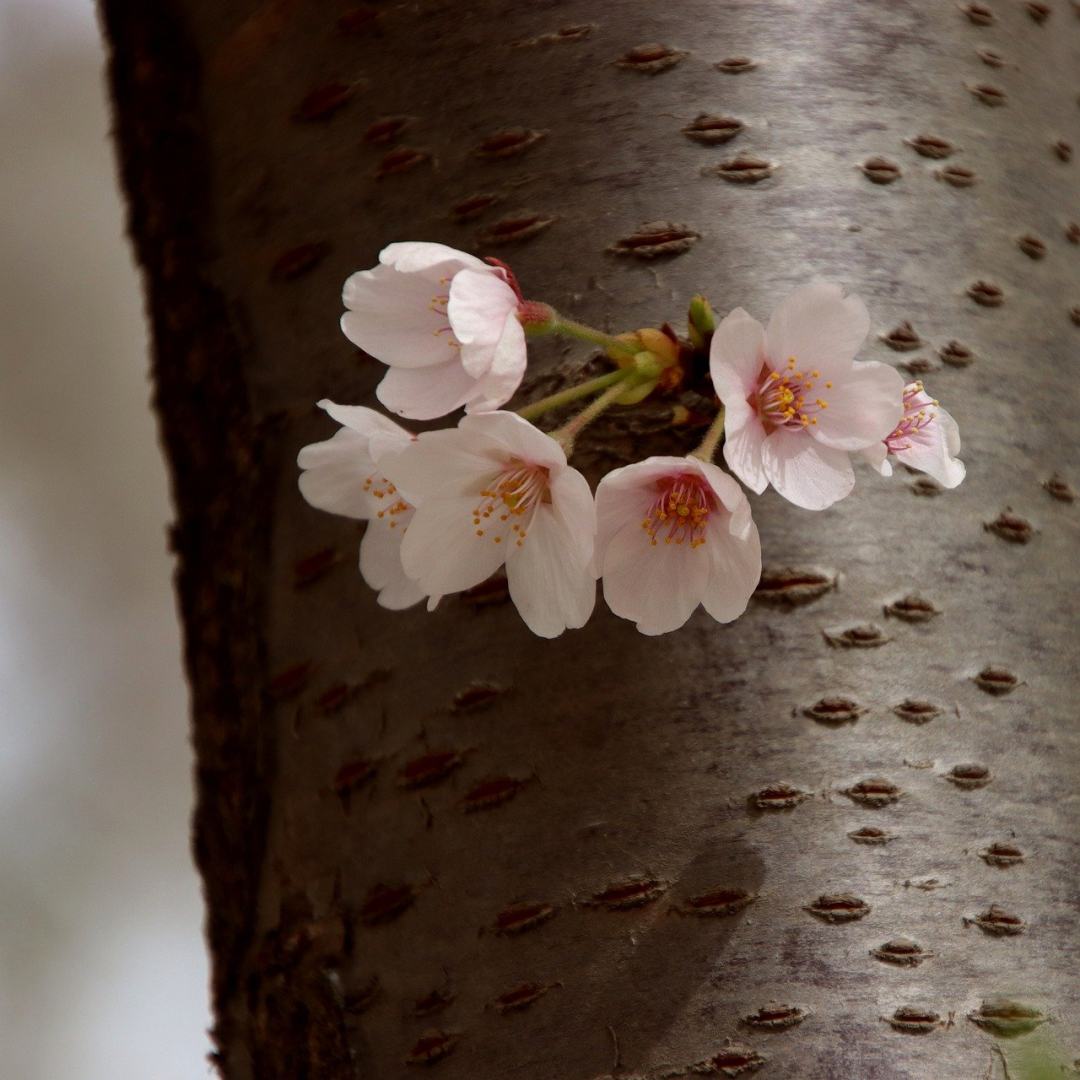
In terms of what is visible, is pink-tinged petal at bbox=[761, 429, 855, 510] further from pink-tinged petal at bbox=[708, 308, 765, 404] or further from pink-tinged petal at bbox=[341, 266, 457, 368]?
pink-tinged petal at bbox=[341, 266, 457, 368]

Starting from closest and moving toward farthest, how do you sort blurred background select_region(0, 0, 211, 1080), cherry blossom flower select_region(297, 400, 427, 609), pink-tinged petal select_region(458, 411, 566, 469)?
1. pink-tinged petal select_region(458, 411, 566, 469)
2. cherry blossom flower select_region(297, 400, 427, 609)
3. blurred background select_region(0, 0, 211, 1080)

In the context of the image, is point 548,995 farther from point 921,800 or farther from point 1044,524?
point 1044,524

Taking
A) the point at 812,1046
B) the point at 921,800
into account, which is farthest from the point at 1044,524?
the point at 812,1046

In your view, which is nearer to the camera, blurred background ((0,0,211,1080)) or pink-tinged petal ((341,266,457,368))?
pink-tinged petal ((341,266,457,368))

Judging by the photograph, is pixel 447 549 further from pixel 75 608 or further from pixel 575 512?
pixel 75 608

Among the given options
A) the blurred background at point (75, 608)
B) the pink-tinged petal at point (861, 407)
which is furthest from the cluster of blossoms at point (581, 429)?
the blurred background at point (75, 608)

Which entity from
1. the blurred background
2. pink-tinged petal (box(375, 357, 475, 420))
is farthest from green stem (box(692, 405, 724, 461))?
the blurred background

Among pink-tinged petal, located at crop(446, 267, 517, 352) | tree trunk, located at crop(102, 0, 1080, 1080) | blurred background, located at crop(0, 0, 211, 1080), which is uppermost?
pink-tinged petal, located at crop(446, 267, 517, 352)

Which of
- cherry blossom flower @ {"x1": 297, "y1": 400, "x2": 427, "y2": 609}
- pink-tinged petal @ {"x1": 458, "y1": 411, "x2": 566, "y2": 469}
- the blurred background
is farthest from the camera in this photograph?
the blurred background
